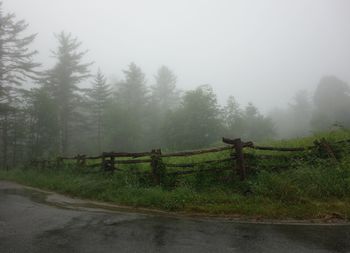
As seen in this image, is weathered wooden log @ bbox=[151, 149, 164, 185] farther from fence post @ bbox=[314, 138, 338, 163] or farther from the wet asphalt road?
fence post @ bbox=[314, 138, 338, 163]

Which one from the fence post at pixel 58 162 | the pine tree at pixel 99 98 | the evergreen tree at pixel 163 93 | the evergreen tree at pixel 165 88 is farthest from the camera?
the evergreen tree at pixel 165 88

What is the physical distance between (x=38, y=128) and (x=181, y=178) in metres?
25.7

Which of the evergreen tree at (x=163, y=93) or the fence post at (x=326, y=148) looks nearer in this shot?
the fence post at (x=326, y=148)

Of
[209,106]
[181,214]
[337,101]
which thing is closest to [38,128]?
[209,106]

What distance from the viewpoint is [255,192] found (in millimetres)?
8727

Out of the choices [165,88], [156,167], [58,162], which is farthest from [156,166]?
[165,88]

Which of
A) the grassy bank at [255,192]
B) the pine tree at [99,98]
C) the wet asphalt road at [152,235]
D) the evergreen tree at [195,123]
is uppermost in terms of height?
the pine tree at [99,98]

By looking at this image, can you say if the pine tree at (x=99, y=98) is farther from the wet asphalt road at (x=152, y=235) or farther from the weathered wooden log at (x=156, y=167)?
the wet asphalt road at (x=152, y=235)

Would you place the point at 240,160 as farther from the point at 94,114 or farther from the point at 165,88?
the point at 165,88

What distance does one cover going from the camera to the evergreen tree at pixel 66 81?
36.2 meters

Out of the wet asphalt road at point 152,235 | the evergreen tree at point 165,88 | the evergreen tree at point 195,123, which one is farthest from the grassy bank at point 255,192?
the evergreen tree at point 165,88

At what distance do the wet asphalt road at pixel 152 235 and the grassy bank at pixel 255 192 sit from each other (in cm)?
90

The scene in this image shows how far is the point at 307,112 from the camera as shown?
71375mm

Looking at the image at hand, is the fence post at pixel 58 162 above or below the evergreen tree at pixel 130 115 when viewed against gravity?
below
